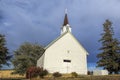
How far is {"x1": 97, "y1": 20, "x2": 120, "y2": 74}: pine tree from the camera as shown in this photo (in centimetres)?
4041

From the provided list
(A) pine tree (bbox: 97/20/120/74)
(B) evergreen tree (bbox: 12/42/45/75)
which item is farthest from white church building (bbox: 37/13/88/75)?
(B) evergreen tree (bbox: 12/42/45/75)

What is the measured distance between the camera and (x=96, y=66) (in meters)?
42.6

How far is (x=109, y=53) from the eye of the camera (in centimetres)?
4181

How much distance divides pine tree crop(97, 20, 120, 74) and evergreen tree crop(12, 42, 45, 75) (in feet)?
68.2

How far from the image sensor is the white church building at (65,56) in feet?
135

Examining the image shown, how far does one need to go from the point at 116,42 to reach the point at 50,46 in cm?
1226

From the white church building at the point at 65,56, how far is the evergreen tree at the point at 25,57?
16.6m

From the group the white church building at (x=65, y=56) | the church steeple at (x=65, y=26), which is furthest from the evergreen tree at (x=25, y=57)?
the white church building at (x=65, y=56)

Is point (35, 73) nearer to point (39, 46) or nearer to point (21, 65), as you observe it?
point (21, 65)

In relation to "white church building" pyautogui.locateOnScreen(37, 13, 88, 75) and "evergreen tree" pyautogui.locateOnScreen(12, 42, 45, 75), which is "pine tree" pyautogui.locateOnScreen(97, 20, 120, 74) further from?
"evergreen tree" pyautogui.locateOnScreen(12, 42, 45, 75)

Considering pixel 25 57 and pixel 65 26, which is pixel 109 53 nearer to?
pixel 65 26

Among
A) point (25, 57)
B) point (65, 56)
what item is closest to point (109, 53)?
point (65, 56)

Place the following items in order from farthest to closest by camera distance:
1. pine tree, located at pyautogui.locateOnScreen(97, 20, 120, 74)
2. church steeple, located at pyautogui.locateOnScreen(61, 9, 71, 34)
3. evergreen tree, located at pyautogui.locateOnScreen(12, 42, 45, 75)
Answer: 1. evergreen tree, located at pyautogui.locateOnScreen(12, 42, 45, 75)
2. church steeple, located at pyautogui.locateOnScreen(61, 9, 71, 34)
3. pine tree, located at pyautogui.locateOnScreen(97, 20, 120, 74)

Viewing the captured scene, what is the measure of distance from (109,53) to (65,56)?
821 cm
